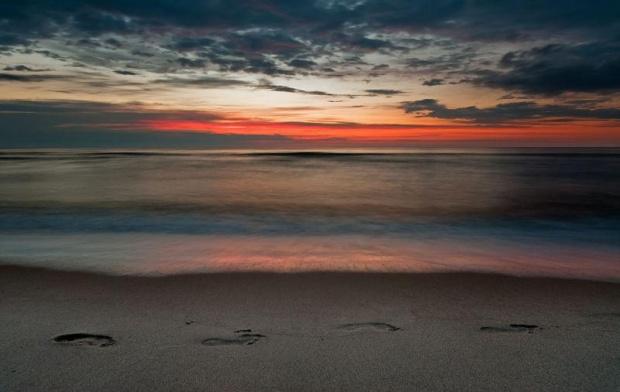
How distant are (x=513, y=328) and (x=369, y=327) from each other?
3.94 feet

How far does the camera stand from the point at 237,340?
3.34m

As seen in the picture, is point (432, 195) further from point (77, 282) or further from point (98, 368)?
point (98, 368)

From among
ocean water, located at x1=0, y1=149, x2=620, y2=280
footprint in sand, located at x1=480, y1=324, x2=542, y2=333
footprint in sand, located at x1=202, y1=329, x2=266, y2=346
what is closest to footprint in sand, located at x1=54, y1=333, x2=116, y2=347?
footprint in sand, located at x1=202, y1=329, x2=266, y2=346

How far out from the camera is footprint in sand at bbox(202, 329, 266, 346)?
128 inches

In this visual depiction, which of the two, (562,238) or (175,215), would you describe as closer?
(562,238)

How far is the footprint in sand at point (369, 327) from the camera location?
3.57 meters

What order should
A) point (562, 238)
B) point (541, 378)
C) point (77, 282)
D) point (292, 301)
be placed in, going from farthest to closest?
point (562, 238)
point (77, 282)
point (292, 301)
point (541, 378)

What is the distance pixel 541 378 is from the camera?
2781 mm

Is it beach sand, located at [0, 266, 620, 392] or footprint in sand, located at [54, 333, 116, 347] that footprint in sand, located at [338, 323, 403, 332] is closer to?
beach sand, located at [0, 266, 620, 392]

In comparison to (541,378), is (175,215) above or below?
below

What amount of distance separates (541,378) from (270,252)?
5.11 metres

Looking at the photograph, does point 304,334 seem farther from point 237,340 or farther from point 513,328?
point 513,328

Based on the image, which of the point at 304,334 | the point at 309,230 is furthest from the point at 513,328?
the point at 309,230

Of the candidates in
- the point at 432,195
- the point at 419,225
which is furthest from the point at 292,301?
the point at 432,195
